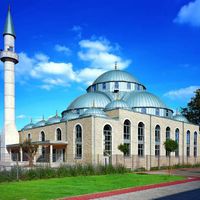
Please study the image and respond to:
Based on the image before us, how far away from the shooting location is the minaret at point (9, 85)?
1880 inches

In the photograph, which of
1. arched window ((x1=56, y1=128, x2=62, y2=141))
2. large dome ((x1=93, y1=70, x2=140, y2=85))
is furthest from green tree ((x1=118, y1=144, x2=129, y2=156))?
large dome ((x1=93, y1=70, x2=140, y2=85))

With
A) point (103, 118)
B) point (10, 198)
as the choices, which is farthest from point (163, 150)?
point (10, 198)

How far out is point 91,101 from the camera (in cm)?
5172

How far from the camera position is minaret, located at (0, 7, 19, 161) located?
4775 cm

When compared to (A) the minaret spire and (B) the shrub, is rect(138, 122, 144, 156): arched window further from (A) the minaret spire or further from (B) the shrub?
(A) the minaret spire

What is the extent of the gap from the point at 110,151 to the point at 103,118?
15.0 ft

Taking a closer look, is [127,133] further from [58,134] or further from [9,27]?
[9,27]

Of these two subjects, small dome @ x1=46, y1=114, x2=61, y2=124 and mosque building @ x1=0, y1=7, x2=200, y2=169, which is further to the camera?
small dome @ x1=46, y1=114, x2=61, y2=124

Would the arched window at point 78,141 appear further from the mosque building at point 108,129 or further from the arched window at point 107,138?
the arched window at point 107,138

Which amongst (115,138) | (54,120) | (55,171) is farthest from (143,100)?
(55,171)

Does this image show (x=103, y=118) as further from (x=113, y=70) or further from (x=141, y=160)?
(x=113, y=70)

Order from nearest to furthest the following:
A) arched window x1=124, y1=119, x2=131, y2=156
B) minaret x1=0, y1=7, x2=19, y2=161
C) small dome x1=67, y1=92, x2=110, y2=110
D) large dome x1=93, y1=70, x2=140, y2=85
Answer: arched window x1=124, y1=119, x2=131, y2=156, minaret x1=0, y1=7, x2=19, y2=161, small dome x1=67, y1=92, x2=110, y2=110, large dome x1=93, y1=70, x2=140, y2=85

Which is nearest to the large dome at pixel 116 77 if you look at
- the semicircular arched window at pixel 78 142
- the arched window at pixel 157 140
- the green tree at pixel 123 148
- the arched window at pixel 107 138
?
the arched window at pixel 157 140

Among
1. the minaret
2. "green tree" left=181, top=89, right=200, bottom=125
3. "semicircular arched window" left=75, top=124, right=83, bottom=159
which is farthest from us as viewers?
"green tree" left=181, top=89, right=200, bottom=125
